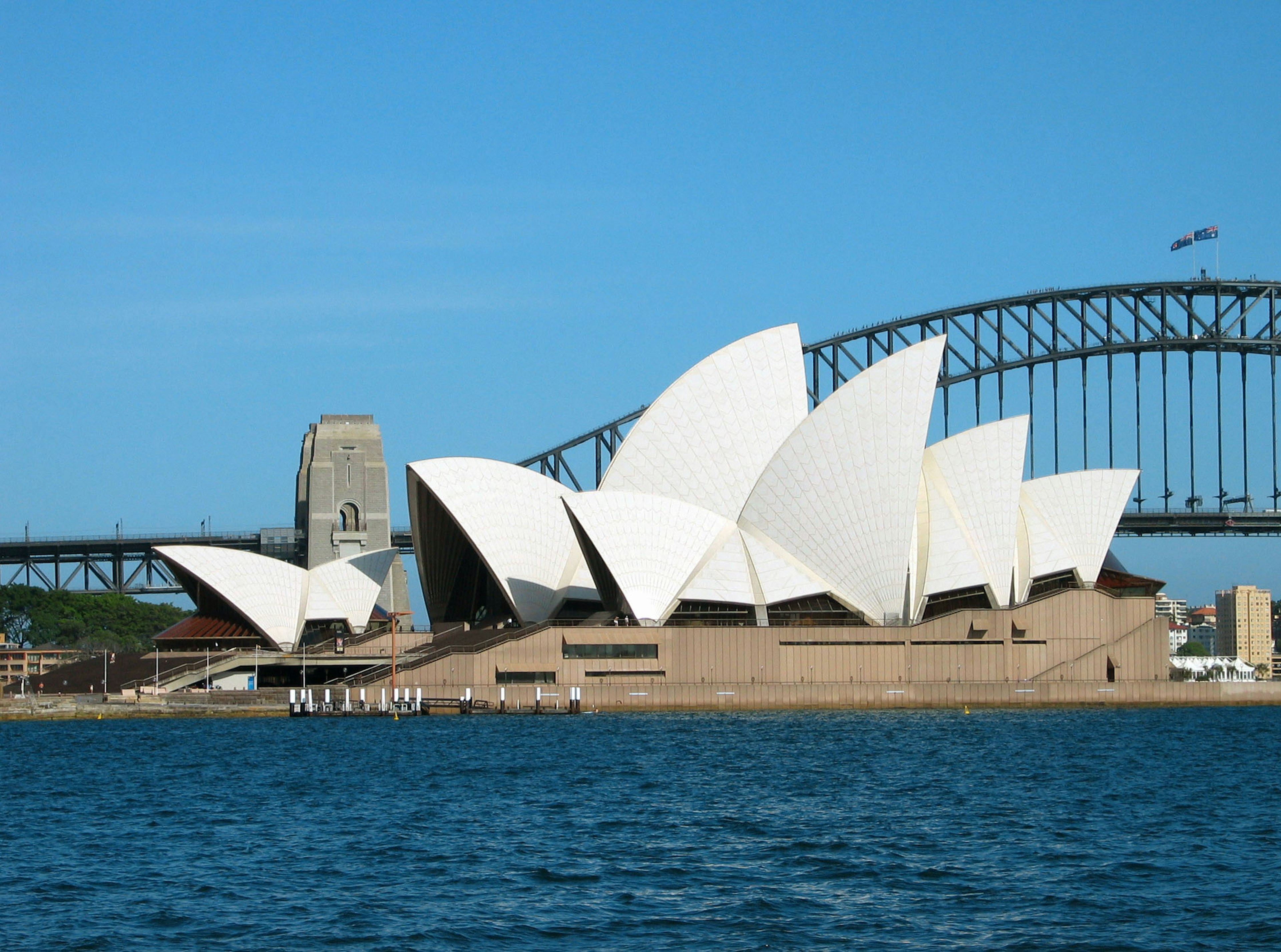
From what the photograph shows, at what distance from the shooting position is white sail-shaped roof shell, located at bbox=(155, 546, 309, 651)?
67438 mm

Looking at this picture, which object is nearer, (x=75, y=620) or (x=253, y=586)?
(x=253, y=586)

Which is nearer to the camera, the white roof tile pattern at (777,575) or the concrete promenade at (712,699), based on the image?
the concrete promenade at (712,699)

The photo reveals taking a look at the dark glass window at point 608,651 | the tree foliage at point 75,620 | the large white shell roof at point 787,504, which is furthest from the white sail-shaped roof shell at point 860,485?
the tree foliage at point 75,620

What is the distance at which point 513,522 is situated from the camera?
206 ft

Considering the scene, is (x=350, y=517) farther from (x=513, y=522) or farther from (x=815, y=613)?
(x=815, y=613)

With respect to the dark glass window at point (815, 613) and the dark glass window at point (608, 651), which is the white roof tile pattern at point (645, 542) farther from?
the dark glass window at point (815, 613)

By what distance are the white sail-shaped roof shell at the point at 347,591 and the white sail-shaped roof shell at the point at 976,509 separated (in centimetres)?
2403

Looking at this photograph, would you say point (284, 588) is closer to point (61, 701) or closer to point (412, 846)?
point (61, 701)

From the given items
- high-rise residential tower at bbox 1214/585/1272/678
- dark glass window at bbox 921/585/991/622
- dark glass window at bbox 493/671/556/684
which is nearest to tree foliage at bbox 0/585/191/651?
dark glass window at bbox 493/671/556/684

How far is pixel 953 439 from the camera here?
205 feet

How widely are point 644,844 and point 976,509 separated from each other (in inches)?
1481

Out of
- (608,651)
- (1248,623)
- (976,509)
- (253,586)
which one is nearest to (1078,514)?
(976,509)

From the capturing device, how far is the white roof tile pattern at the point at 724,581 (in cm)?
5931

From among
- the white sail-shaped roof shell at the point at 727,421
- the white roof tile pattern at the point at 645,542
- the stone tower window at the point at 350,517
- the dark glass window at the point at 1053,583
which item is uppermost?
the white sail-shaped roof shell at the point at 727,421
